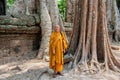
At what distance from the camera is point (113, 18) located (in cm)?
1238

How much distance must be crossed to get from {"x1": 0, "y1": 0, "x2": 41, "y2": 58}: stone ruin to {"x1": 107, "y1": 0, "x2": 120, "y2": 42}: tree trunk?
4.72 metres

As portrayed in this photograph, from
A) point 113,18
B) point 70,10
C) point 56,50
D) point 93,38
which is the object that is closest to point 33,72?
point 56,50

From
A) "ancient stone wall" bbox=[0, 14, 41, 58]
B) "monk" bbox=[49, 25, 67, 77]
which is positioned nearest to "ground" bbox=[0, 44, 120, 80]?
"monk" bbox=[49, 25, 67, 77]

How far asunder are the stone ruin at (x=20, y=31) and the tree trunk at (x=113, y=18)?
4.72m

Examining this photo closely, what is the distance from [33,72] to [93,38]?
167 cm

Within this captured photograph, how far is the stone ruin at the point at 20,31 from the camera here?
790 cm

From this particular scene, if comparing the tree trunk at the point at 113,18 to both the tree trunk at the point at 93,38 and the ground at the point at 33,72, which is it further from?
the tree trunk at the point at 93,38

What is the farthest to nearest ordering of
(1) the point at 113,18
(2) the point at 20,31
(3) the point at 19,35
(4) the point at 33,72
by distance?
(1) the point at 113,18 < (3) the point at 19,35 < (2) the point at 20,31 < (4) the point at 33,72

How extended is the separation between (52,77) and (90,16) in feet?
5.82

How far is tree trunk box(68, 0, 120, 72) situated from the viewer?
252 inches

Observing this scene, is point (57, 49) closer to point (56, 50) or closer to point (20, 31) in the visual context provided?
point (56, 50)

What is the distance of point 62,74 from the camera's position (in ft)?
19.4

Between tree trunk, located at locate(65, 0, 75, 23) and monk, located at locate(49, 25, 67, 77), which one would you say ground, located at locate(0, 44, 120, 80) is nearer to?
monk, located at locate(49, 25, 67, 77)

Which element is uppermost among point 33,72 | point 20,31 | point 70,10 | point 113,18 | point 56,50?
point 70,10
